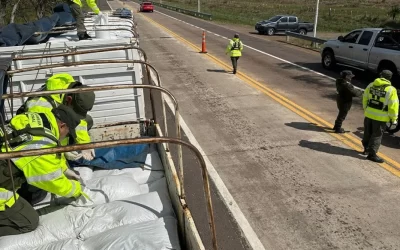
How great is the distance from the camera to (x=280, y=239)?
17.3 ft

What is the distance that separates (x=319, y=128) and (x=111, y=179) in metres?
6.07

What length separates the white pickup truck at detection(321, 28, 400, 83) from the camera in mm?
12258

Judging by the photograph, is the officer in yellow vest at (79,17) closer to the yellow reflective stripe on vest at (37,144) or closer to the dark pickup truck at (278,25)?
the yellow reflective stripe on vest at (37,144)

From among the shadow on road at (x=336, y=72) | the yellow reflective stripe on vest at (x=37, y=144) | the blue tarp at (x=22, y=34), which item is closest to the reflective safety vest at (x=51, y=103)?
the yellow reflective stripe on vest at (x=37, y=144)

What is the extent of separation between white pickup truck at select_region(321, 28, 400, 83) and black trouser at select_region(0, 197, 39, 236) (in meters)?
11.7

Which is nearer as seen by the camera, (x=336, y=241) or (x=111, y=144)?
(x=111, y=144)

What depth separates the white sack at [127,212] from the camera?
4.12 meters

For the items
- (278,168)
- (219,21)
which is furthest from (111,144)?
(219,21)

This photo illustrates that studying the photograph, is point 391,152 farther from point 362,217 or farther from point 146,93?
point 146,93

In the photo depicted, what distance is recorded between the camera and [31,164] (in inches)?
146

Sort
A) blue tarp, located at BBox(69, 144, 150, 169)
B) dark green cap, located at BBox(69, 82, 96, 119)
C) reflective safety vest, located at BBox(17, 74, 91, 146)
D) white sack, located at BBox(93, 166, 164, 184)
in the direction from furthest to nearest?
blue tarp, located at BBox(69, 144, 150, 169)
white sack, located at BBox(93, 166, 164, 184)
dark green cap, located at BBox(69, 82, 96, 119)
reflective safety vest, located at BBox(17, 74, 91, 146)

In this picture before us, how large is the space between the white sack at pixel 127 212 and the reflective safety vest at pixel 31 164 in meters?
0.48

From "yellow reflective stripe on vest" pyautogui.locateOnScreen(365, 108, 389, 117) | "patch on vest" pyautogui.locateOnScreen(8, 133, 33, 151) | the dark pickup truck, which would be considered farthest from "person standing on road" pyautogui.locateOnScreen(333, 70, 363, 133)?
the dark pickup truck

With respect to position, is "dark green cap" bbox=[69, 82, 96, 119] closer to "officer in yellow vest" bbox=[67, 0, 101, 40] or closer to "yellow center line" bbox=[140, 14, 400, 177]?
"officer in yellow vest" bbox=[67, 0, 101, 40]
